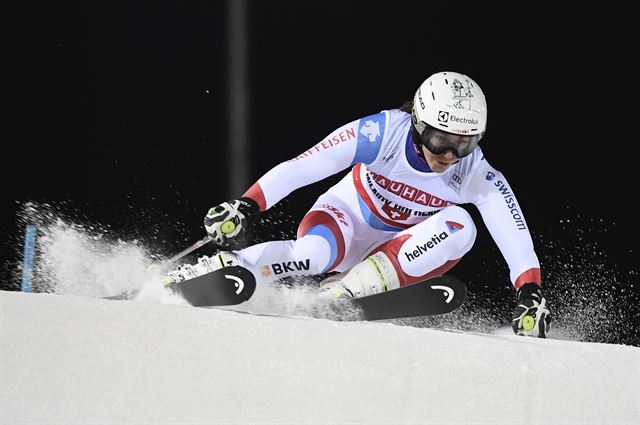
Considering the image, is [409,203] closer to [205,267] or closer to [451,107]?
[451,107]

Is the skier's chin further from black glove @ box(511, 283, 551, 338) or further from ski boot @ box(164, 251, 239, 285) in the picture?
ski boot @ box(164, 251, 239, 285)

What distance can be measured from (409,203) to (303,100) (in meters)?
1.50

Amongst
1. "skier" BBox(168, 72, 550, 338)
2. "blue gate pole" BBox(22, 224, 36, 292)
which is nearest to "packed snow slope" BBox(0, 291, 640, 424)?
"skier" BBox(168, 72, 550, 338)

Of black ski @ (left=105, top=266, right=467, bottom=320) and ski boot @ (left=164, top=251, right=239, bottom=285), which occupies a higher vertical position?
ski boot @ (left=164, top=251, right=239, bottom=285)

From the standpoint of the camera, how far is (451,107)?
385 cm

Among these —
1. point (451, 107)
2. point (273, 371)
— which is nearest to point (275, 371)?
point (273, 371)

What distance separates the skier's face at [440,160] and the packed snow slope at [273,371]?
0.83 m

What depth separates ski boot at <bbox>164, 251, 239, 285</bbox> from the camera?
389cm

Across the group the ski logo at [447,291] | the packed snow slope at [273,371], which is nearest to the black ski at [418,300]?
the ski logo at [447,291]

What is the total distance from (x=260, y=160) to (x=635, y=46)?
6.61 feet

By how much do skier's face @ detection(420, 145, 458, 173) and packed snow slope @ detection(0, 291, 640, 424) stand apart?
834 millimetres

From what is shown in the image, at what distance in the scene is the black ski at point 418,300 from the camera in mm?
3799

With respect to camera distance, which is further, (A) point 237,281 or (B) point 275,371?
(A) point 237,281

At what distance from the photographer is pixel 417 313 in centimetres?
385
